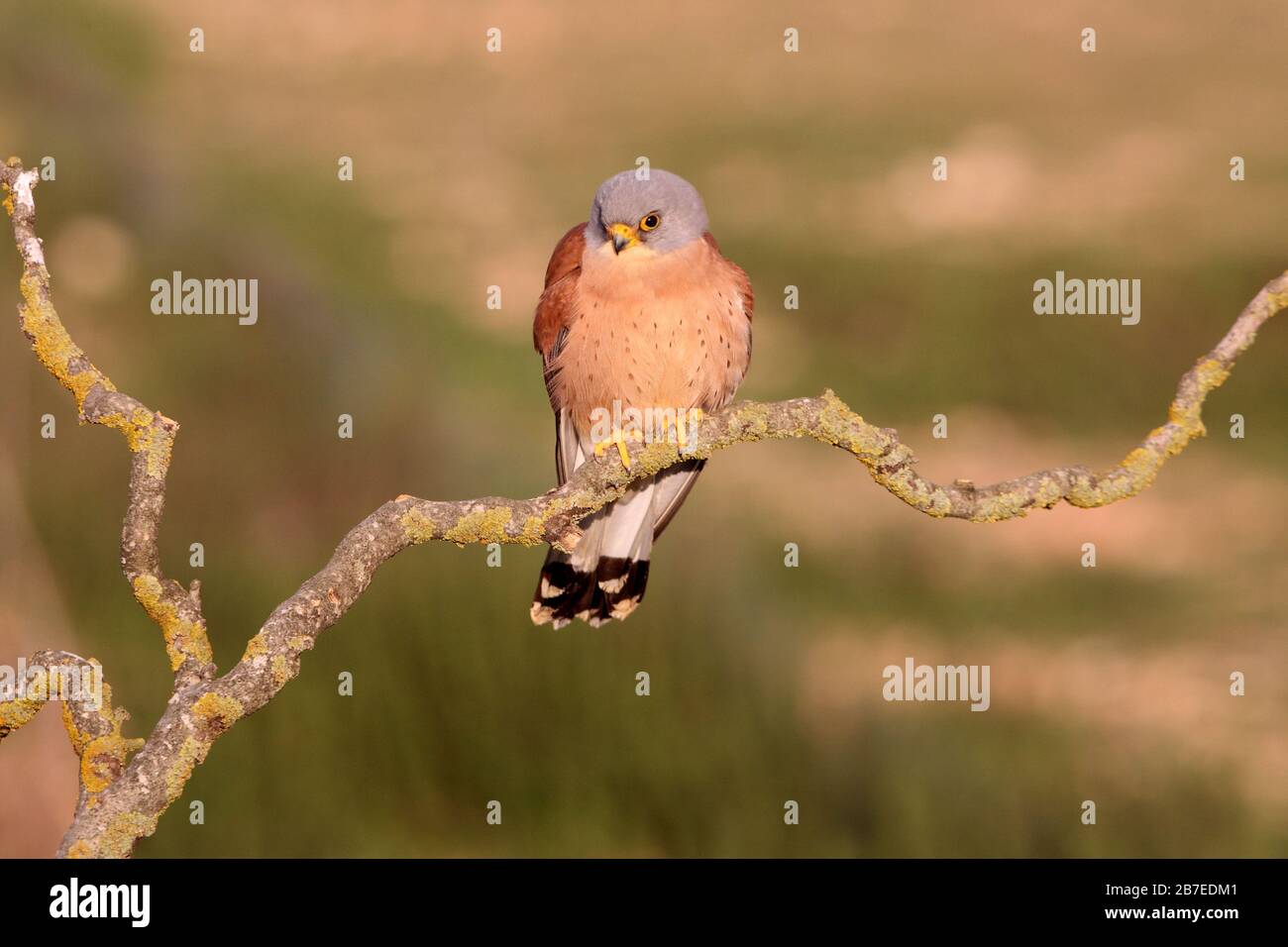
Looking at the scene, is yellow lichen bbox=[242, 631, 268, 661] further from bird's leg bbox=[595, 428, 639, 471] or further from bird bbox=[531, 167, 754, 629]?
bird bbox=[531, 167, 754, 629]

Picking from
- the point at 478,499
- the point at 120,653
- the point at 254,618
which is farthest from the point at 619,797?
the point at 478,499

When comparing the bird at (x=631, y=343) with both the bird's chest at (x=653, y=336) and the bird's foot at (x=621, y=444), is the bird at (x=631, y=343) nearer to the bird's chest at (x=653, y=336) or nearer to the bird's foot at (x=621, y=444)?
the bird's chest at (x=653, y=336)

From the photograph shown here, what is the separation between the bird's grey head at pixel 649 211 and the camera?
13.1ft

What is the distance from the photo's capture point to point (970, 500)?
3.06m

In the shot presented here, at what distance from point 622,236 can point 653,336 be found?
0.35 m

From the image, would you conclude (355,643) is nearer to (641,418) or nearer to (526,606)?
(526,606)

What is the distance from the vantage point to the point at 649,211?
13.2 feet

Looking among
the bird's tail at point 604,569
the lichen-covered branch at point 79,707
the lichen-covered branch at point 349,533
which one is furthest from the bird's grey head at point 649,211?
the lichen-covered branch at point 79,707

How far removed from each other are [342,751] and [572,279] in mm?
3168

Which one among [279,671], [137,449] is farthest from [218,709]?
[137,449]

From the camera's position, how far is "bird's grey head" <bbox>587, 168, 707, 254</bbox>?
13.1 ft

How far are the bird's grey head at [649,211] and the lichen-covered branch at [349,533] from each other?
1035mm

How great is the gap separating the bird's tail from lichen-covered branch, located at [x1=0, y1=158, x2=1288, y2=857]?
3.36 feet
